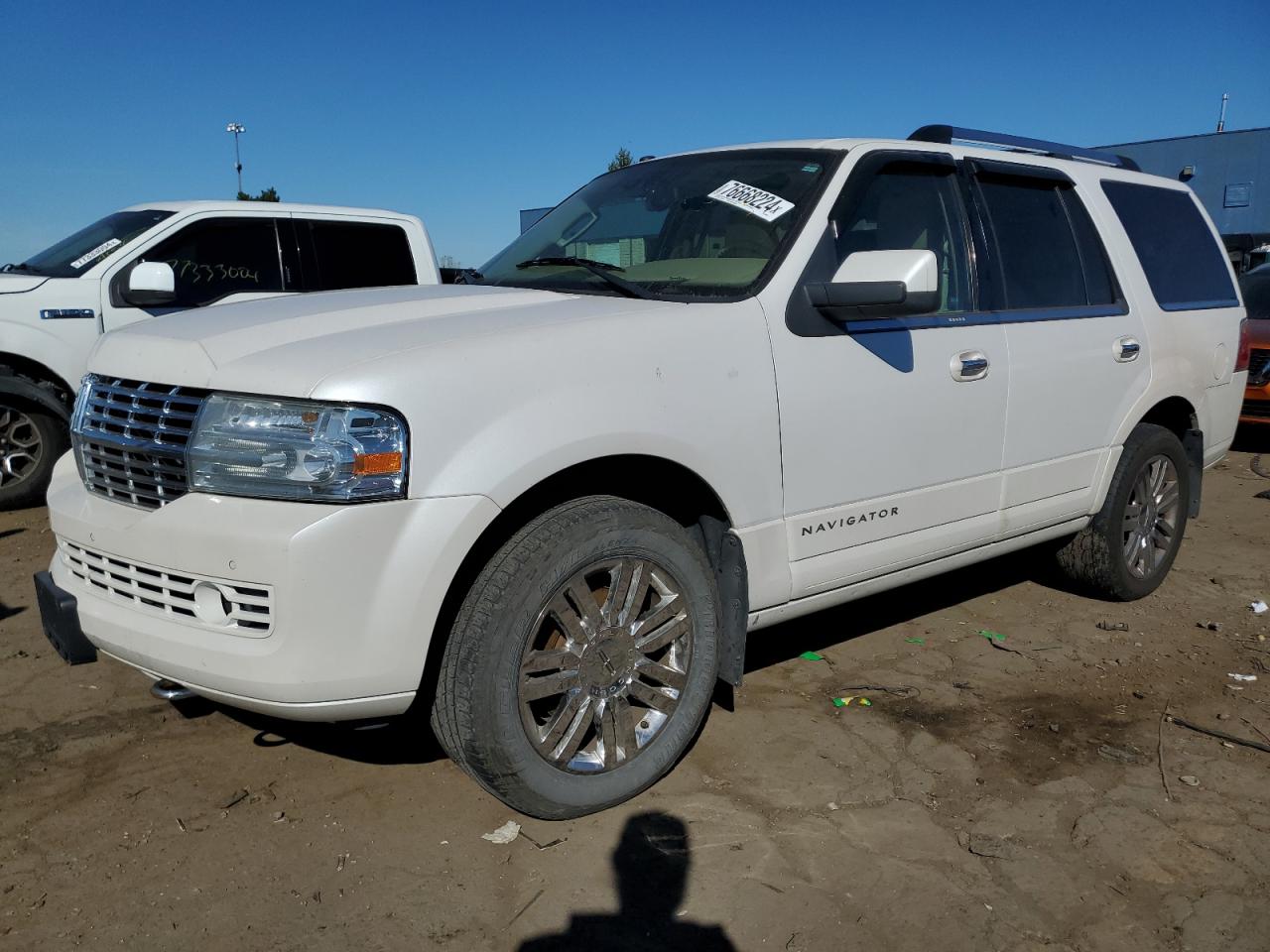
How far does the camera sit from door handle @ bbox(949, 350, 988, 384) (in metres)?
3.62

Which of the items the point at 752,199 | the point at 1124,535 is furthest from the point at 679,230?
the point at 1124,535

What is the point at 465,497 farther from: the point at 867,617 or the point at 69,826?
the point at 867,617

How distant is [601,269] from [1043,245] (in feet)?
6.30

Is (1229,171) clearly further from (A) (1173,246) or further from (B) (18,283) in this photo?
(B) (18,283)

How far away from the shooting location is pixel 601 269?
139 inches

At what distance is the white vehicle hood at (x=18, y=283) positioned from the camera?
6.42 meters

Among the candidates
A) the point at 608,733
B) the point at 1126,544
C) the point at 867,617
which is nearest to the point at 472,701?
the point at 608,733

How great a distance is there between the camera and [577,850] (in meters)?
2.78

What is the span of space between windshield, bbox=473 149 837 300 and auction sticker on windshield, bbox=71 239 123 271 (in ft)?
12.5

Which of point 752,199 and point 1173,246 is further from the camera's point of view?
point 1173,246

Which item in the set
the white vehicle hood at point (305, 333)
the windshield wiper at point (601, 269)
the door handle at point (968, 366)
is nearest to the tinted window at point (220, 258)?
the windshield wiper at point (601, 269)

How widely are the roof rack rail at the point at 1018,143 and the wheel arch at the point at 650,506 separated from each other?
1.88 meters

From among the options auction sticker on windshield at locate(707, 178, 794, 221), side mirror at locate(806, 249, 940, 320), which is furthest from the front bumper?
auction sticker on windshield at locate(707, 178, 794, 221)

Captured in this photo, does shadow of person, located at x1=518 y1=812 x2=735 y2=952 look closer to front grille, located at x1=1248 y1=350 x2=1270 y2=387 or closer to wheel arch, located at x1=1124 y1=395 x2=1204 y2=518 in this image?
→ wheel arch, located at x1=1124 y1=395 x2=1204 y2=518
